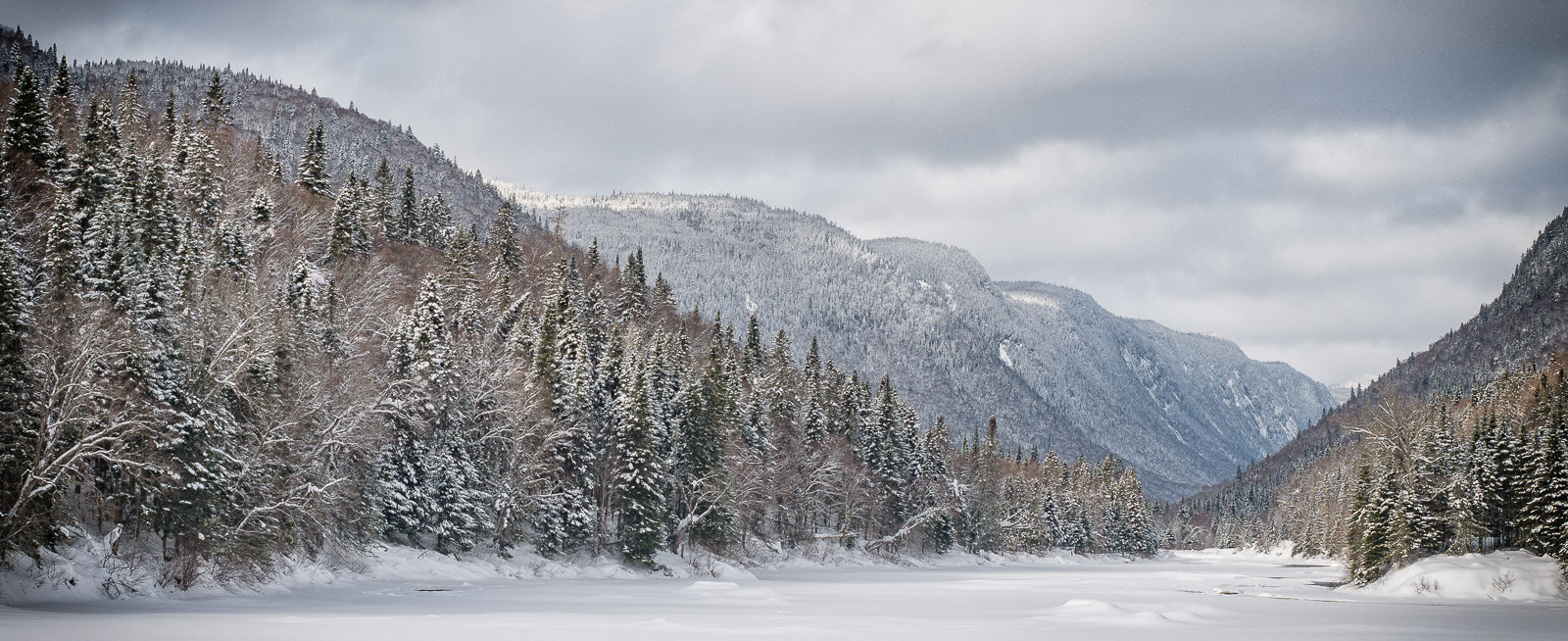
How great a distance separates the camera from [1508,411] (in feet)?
281

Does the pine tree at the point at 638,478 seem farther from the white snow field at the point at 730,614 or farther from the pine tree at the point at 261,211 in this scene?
the pine tree at the point at 261,211

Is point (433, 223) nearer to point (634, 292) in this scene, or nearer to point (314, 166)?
point (314, 166)

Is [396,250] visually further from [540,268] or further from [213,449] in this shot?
[213,449]

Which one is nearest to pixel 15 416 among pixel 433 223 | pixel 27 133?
pixel 27 133

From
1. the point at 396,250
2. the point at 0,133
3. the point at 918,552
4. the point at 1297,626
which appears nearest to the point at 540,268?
the point at 396,250

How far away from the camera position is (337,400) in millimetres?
43344

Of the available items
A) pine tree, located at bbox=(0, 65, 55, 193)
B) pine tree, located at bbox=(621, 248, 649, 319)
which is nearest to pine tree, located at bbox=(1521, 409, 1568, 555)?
pine tree, located at bbox=(621, 248, 649, 319)

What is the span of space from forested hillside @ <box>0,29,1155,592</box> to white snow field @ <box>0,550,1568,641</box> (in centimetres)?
410

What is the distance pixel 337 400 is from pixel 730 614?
22.9 m

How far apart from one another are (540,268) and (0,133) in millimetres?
65497

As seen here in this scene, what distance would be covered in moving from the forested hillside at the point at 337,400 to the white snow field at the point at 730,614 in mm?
4097

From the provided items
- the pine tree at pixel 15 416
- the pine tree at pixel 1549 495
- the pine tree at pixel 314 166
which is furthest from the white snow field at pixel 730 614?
the pine tree at pixel 314 166

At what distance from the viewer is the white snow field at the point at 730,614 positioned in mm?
22125

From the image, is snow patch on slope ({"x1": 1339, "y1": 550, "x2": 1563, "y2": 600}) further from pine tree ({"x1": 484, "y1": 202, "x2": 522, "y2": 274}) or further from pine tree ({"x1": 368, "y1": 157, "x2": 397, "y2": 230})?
pine tree ({"x1": 368, "y1": 157, "x2": 397, "y2": 230})
